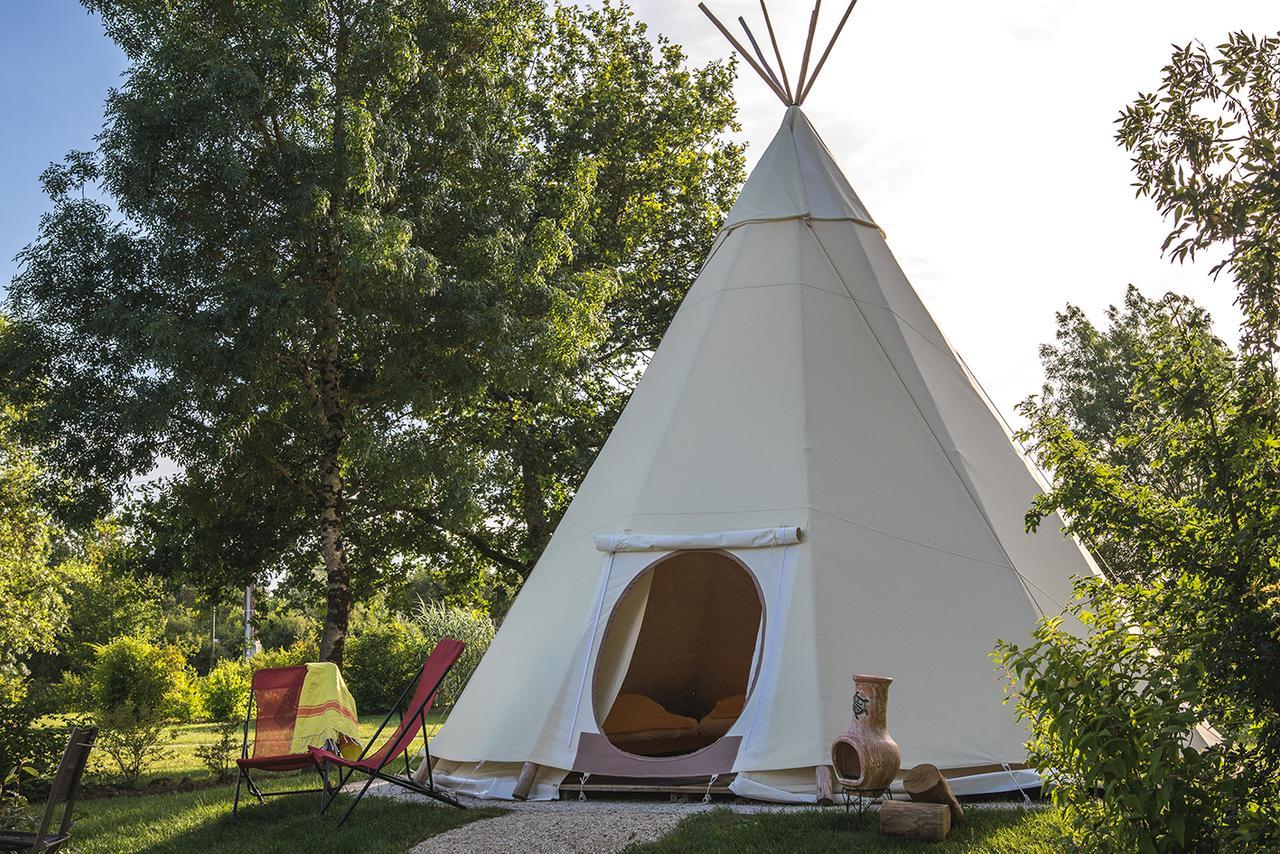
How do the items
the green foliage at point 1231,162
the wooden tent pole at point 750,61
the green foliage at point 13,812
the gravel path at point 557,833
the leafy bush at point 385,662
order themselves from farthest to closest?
the leafy bush at point 385,662
the wooden tent pole at point 750,61
the green foliage at point 13,812
the gravel path at point 557,833
the green foliage at point 1231,162

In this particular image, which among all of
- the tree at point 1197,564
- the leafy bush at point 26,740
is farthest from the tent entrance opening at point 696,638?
the tree at point 1197,564

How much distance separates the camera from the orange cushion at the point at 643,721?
8227 millimetres

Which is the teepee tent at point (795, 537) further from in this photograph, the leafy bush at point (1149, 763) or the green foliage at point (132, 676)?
the green foliage at point (132, 676)

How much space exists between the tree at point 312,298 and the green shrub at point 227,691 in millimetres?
4336

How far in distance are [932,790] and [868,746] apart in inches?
13.5

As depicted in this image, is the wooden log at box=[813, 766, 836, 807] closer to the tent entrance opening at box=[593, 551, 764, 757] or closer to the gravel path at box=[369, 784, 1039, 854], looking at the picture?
the gravel path at box=[369, 784, 1039, 854]

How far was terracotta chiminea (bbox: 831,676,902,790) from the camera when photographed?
4.77 metres

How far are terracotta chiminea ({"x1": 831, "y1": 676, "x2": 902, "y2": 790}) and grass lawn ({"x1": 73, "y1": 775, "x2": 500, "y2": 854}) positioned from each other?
1.97 metres

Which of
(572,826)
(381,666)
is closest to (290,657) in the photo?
(381,666)

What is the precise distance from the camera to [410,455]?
408 inches

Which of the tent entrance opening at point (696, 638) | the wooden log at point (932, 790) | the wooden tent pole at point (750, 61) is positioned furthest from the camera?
the tent entrance opening at point (696, 638)

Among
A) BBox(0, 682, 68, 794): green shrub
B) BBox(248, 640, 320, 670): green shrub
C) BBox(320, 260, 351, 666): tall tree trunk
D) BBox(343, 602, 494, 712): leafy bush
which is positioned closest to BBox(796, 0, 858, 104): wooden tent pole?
BBox(320, 260, 351, 666): tall tree trunk

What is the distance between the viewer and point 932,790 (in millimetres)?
4602

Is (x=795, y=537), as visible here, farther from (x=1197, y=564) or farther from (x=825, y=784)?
(x=1197, y=564)
